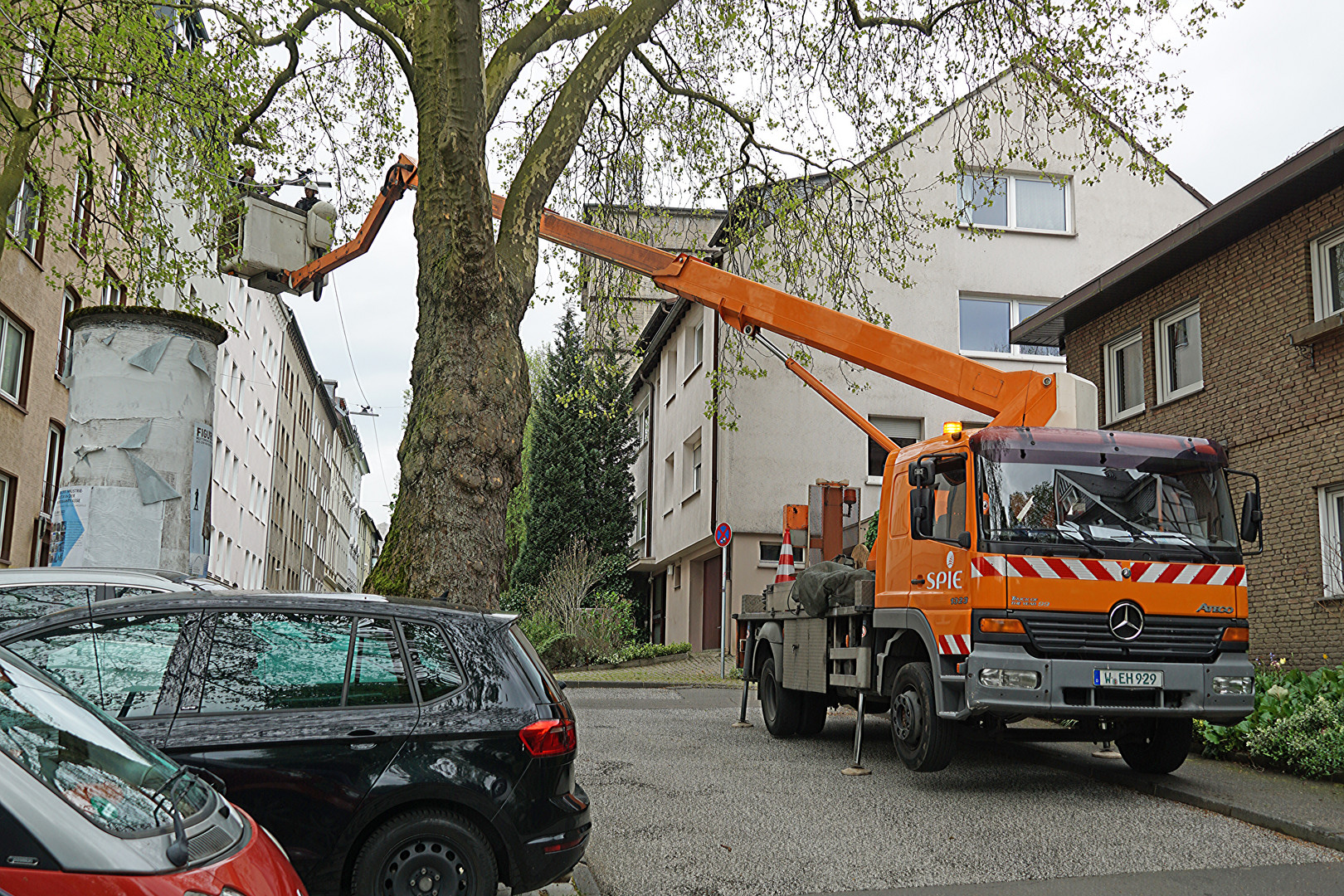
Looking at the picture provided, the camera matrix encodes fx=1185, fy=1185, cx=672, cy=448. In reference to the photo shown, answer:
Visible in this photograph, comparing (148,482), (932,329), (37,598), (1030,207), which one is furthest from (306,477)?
(37,598)

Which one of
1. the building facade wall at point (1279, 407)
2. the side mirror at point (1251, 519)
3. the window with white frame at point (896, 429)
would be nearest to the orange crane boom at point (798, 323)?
the side mirror at point (1251, 519)

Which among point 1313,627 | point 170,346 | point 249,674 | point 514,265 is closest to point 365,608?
point 249,674

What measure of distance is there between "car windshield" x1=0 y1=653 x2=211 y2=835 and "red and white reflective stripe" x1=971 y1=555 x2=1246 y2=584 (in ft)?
21.0

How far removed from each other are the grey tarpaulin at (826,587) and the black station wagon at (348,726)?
5937 mm

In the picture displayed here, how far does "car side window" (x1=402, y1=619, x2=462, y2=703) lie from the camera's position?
5.34 metres

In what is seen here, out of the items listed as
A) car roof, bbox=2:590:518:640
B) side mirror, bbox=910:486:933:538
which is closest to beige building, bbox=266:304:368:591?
side mirror, bbox=910:486:933:538

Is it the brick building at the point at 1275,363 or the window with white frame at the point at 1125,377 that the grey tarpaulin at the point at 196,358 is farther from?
the window with white frame at the point at 1125,377

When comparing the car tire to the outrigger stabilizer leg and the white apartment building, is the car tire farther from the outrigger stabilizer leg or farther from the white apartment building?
the white apartment building

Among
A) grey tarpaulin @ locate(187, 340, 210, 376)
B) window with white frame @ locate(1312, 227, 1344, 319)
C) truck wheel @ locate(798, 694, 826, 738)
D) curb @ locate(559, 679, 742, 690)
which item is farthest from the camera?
curb @ locate(559, 679, 742, 690)

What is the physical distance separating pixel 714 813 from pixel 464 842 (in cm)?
346

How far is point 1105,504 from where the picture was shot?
891cm

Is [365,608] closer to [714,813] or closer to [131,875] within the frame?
[131,875]

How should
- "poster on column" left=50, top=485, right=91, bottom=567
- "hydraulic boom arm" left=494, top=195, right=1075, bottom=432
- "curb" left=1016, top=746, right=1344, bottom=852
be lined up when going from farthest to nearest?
"poster on column" left=50, top=485, right=91, bottom=567 < "hydraulic boom arm" left=494, top=195, right=1075, bottom=432 < "curb" left=1016, top=746, right=1344, bottom=852

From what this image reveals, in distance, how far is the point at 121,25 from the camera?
11.1m
